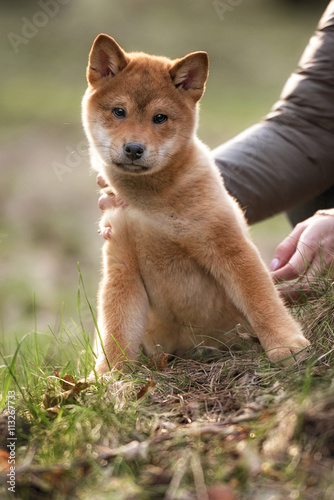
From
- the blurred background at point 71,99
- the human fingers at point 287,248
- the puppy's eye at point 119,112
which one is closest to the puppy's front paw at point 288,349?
the human fingers at point 287,248

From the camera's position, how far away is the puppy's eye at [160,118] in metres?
3.26

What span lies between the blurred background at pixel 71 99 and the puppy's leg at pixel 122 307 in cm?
85

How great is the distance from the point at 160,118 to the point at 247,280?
101cm

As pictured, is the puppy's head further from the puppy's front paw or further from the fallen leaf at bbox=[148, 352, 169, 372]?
the puppy's front paw

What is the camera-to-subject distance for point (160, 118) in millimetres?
3266

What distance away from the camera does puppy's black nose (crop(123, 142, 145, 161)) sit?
3.02m

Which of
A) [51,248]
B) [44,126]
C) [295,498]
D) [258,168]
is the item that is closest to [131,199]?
A: [258,168]

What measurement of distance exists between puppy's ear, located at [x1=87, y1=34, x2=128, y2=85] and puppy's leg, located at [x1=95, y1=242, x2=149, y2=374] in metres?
0.98

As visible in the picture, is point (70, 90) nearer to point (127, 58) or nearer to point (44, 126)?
point (44, 126)

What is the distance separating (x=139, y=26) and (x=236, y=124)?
5.43 m

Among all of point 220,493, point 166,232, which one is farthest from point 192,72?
point 220,493

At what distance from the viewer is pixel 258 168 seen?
13.8 ft

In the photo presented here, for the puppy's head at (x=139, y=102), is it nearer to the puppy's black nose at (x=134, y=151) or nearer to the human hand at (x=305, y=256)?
the puppy's black nose at (x=134, y=151)

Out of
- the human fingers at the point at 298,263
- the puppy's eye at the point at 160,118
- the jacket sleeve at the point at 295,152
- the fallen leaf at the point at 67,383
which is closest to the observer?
the fallen leaf at the point at 67,383
